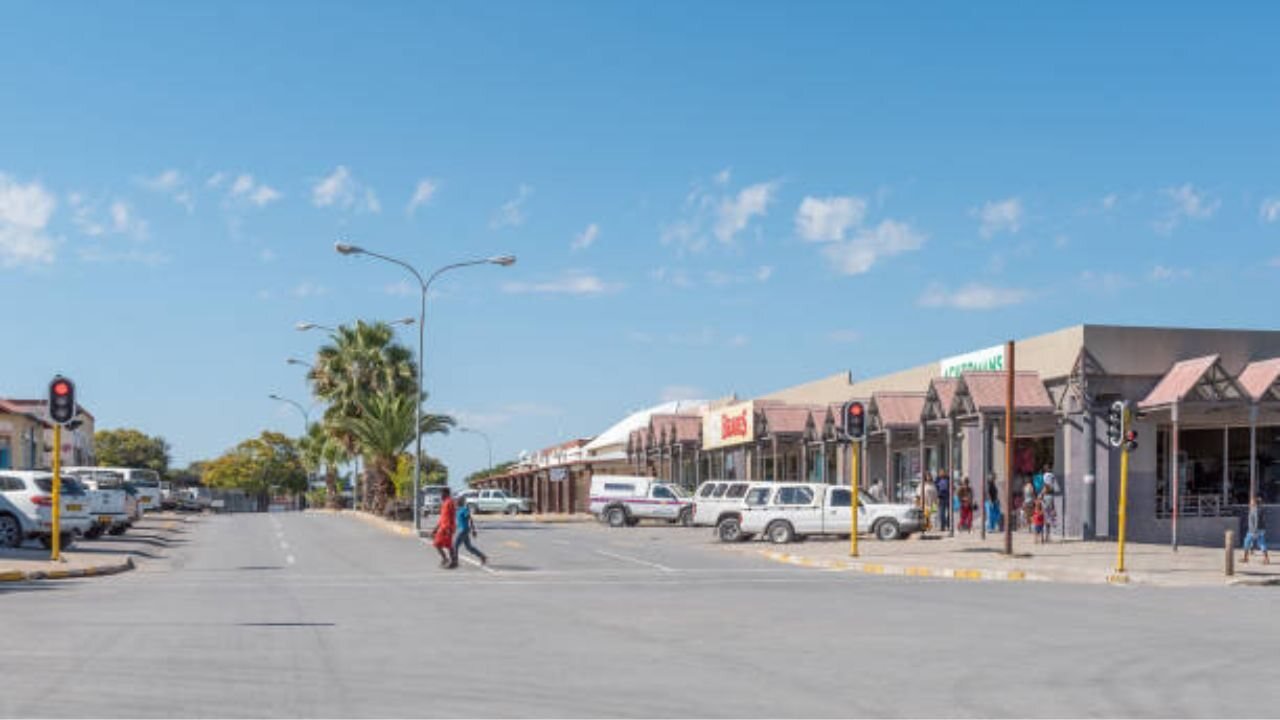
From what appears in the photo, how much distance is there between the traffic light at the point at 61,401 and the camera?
83.7 feet

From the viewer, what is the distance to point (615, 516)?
54.8 metres

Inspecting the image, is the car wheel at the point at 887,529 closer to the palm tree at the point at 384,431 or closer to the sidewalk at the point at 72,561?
the sidewalk at the point at 72,561

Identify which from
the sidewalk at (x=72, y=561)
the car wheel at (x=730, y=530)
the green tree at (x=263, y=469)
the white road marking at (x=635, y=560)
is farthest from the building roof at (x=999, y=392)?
the green tree at (x=263, y=469)

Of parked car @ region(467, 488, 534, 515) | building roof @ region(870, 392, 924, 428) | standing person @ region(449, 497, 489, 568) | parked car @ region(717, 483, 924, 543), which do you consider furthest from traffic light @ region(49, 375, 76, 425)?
parked car @ region(467, 488, 534, 515)

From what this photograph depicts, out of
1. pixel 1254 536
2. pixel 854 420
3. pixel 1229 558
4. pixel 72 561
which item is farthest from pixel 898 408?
pixel 72 561

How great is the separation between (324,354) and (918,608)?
172 feet

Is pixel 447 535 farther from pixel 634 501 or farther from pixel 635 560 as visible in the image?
pixel 634 501

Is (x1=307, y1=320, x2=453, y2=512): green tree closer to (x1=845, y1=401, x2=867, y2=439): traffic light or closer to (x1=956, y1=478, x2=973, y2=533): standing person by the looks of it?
(x1=956, y1=478, x2=973, y2=533): standing person

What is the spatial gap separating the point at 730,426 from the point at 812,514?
876 inches

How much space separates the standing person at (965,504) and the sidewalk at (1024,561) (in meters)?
1.99

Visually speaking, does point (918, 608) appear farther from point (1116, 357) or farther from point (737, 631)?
point (1116, 357)

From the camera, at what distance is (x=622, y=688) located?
10656 mm

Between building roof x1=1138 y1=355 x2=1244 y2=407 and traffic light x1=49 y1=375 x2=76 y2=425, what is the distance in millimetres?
24100

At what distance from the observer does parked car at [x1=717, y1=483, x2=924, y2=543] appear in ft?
128
